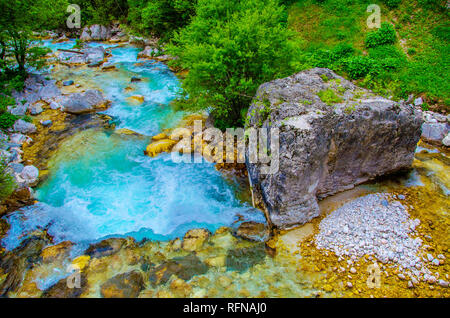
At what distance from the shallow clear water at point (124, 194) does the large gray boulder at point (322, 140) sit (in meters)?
1.50

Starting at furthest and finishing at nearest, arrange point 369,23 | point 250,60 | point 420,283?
point 369,23
point 250,60
point 420,283

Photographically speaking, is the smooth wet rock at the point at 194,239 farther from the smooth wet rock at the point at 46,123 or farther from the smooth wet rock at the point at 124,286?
the smooth wet rock at the point at 46,123

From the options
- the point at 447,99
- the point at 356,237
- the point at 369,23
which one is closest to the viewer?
the point at 356,237

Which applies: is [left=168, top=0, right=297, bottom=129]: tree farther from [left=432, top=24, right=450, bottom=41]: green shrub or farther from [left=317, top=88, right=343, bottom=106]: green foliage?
[left=432, top=24, right=450, bottom=41]: green shrub

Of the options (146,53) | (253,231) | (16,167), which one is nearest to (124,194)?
(16,167)

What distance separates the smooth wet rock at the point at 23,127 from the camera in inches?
551

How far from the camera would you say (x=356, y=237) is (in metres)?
7.66

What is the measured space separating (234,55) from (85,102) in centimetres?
1060

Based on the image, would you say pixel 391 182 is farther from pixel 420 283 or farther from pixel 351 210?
pixel 420 283

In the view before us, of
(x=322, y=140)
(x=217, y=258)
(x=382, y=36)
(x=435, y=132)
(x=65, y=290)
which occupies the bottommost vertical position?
(x=65, y=290)

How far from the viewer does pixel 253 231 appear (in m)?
8.57

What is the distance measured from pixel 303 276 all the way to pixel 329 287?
0.66 meters

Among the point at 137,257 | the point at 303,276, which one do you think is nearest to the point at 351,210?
the point at 303,276

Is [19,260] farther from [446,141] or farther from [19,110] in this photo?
[446,141]
